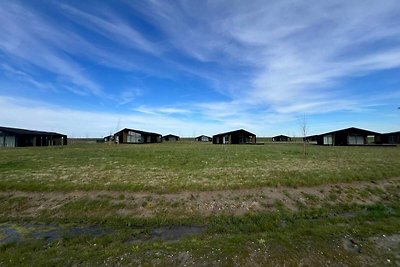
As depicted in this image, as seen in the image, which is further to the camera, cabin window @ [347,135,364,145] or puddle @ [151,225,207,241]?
cabin window @ [347,135,364,145]

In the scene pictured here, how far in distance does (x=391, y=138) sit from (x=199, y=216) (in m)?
86.8

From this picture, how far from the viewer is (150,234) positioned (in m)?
9.98

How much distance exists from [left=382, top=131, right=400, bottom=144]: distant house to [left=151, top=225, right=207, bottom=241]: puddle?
8524 cm

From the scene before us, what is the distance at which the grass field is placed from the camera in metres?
7.83

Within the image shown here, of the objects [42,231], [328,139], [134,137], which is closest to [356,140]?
[328,139]

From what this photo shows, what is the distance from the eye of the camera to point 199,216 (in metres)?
11.8

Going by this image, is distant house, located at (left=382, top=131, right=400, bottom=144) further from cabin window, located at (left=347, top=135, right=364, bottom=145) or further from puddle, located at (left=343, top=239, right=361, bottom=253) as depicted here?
puddle, located at (left=343, top=239, right=361, bottom=253)

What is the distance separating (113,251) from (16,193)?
1049 centimetres

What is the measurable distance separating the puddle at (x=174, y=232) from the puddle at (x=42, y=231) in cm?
216

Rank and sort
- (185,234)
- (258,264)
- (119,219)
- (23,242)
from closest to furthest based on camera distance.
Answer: (258,264), (23,242), (185,234), (119,219)

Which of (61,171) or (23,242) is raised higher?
(61,171)

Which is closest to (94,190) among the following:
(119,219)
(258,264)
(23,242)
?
(119,219)

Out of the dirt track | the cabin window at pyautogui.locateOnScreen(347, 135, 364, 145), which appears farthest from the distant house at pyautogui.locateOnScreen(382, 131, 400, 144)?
the dirt track

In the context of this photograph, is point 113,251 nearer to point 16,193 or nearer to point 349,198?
point 16,193
